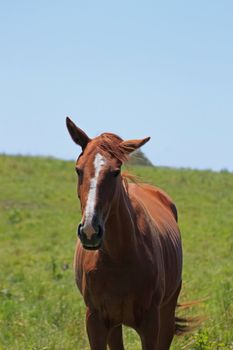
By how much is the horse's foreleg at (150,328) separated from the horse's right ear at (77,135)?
1.29 metres

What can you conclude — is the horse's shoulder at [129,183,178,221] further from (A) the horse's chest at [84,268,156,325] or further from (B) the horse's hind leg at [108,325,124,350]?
(A) the horse's chest at [84,268,156,325]

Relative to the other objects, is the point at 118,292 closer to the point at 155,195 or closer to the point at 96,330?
the point at 96,330

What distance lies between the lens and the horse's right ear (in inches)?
211

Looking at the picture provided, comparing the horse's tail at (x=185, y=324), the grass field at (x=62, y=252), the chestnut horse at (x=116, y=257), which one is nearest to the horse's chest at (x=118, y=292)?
the chestnut horse at (x=116, y=257)

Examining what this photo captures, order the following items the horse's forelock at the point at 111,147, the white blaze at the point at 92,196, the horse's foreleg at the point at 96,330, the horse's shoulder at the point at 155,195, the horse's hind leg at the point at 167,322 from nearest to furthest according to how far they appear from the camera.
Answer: the white blaze at the point at 92,196, the horse's forelock at the point at 111,147, the horse's foreleg at the point at 96,330, the horse's hind leg at the point at 167,322, the horse's shoulder at the point at 155,195

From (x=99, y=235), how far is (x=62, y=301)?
516 centimetres

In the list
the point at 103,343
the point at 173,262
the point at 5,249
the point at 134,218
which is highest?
the point at 134,218

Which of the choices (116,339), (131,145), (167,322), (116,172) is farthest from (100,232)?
(167,322)

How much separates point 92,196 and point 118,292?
3.22 ft

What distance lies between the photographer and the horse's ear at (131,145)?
5266 mm

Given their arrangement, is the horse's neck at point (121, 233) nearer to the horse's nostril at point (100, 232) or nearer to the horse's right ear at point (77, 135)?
the horse's right ear at point (77, 135)

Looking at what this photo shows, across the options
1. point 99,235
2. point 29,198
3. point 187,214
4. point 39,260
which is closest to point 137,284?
point 99,235

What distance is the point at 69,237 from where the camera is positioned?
700 inches

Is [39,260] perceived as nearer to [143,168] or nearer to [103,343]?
[103,343]
